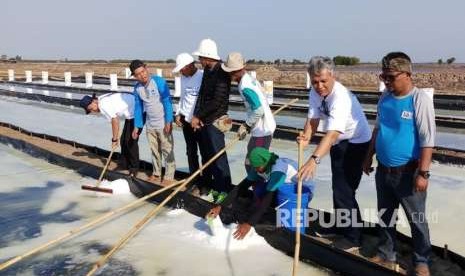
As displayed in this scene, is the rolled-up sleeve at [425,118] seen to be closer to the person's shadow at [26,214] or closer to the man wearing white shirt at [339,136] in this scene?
the man wearing white shirt at [339,136]

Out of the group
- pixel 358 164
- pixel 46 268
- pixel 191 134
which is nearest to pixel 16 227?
pixel 46 268

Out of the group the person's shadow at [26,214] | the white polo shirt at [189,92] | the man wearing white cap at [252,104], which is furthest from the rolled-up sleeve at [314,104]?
the person's shadow at [26,214]

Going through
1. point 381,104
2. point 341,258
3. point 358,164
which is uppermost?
point 381,104

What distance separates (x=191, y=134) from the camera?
219 inches

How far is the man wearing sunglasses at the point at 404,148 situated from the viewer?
2938mm

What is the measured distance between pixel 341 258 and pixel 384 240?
1.04 ft

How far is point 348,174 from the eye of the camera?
3.75 m

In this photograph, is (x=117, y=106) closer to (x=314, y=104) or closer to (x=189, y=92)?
(x=189, y=92)

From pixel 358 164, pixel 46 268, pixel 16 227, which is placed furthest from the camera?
pixel 16 227

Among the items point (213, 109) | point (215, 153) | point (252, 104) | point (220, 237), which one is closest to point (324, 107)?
point (252, 104)

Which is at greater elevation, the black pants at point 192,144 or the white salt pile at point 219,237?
the black pants at point 192,144

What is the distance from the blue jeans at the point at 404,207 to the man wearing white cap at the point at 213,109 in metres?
2.02

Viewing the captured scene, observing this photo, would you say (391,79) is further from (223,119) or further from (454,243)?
(223,119)

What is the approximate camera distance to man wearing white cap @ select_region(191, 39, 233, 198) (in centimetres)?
493
